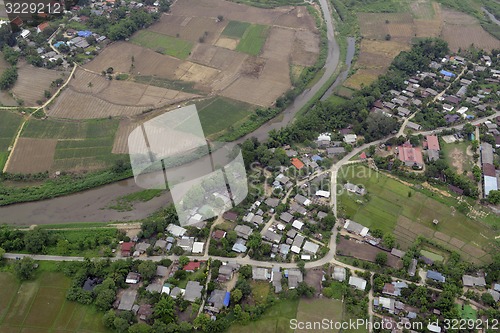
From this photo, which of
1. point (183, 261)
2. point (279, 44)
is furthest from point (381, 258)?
point (279, 44)

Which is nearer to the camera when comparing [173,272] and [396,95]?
[173,272]

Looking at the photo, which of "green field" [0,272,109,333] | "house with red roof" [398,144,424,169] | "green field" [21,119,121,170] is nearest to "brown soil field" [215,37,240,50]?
"green field" [21,119,121,170]

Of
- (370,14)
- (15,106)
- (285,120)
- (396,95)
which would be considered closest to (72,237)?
(15,106)

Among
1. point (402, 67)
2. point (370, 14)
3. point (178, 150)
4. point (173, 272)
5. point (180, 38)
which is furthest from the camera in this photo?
point (370, 14)

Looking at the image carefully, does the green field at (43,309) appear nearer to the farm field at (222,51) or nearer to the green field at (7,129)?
the green field at (7,129)

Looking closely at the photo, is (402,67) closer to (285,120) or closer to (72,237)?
(285,120)

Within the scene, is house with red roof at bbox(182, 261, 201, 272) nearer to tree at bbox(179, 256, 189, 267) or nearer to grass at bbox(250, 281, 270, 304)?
tree at bbox(179, 256, 189, 267)

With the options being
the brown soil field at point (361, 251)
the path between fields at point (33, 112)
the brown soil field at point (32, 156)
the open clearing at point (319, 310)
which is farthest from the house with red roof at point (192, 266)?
the path between fields at point (33, 112)

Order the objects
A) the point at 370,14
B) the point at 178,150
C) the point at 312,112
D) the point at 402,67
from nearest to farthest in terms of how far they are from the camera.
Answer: the point at 178,150, the point at 312,112, the point at 402,67, the point at 370,14
